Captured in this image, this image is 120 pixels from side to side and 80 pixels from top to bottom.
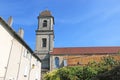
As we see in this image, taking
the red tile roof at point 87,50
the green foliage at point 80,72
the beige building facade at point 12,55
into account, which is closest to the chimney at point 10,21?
the beige building facade at point 12,55

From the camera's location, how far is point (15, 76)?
1897cm

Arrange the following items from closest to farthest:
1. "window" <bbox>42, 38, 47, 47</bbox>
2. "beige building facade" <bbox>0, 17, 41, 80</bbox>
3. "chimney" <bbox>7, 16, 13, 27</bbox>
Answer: "beige building facade" <bbox>0, 17, 41, 80</bbox> < "chimney" <bbox>7, 16, 13, 27</bbox> < "window" <bbox>42, 38, 47, 47</bbox>

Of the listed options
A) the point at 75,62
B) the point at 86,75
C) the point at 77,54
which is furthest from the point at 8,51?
the point at 77,54

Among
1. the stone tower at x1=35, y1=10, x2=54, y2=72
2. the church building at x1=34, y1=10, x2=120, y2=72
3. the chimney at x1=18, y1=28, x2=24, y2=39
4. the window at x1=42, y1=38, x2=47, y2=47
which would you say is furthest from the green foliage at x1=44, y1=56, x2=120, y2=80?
the window at x1=42, y1=38, x2=47, y2=47

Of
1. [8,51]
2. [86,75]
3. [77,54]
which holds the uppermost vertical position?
[77,54]

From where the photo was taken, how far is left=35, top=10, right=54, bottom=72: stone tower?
49.8 metres

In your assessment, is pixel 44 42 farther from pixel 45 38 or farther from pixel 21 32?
pixel 21 32

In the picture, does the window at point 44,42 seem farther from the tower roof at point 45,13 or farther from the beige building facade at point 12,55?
the beige building facade at point 12,55

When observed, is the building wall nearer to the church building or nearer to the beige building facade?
the beige building facade

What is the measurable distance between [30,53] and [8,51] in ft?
25.5

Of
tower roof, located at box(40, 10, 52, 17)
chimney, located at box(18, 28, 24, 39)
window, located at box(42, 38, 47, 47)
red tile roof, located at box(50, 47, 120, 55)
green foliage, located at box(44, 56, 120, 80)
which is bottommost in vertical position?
green foliage, located at box(44, 56, 120, 80)

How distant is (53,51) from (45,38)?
4.23m

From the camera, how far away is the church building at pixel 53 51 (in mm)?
48763

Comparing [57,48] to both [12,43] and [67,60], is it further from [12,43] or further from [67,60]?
[12,43]
